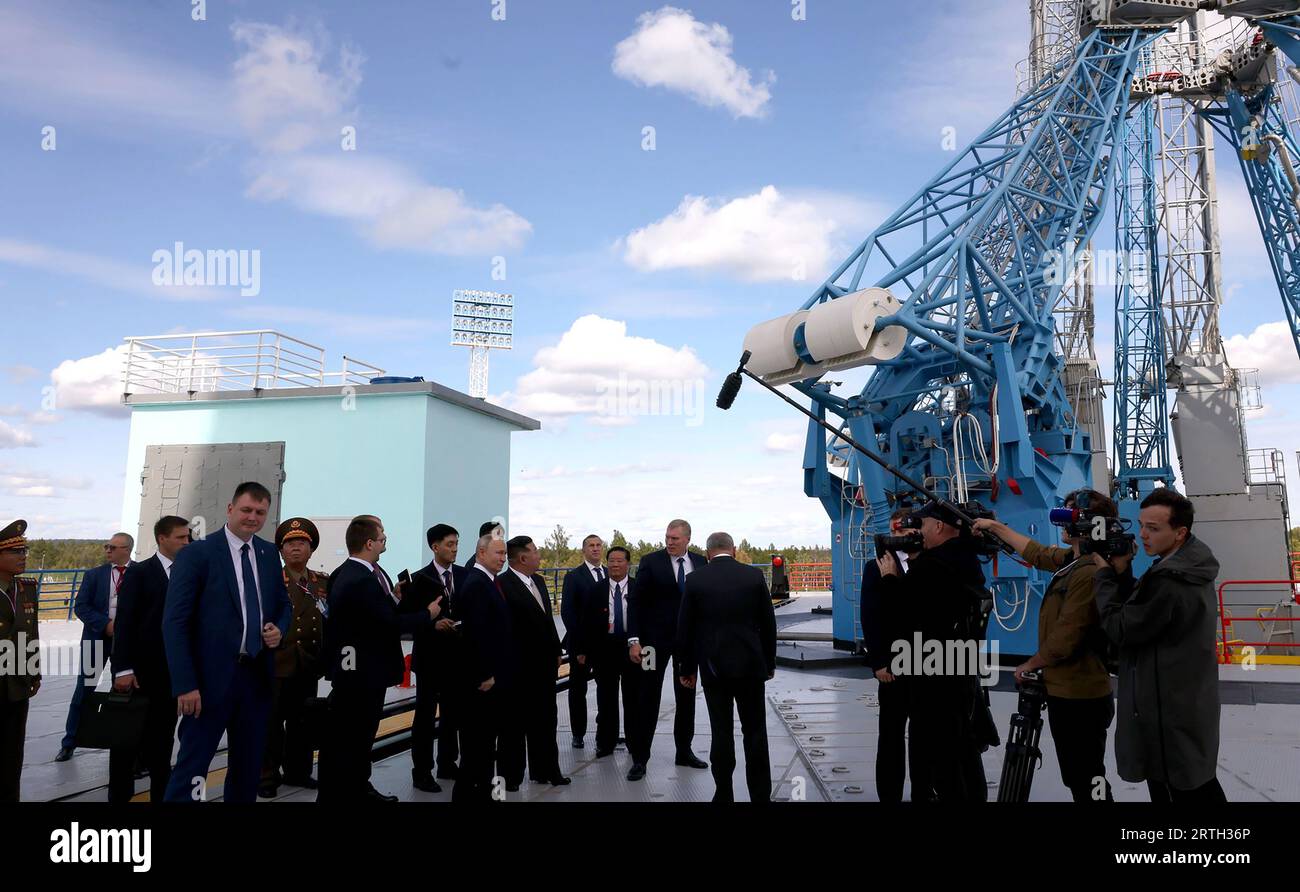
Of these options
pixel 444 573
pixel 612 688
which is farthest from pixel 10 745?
pixel 612 688

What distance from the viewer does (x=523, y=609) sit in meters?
6.06

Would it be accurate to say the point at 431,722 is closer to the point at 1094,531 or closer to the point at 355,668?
the point at 355,668

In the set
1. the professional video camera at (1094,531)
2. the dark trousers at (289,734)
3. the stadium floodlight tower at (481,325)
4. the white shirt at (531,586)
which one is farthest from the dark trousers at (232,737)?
the stadium floodlight tower at (481,325)

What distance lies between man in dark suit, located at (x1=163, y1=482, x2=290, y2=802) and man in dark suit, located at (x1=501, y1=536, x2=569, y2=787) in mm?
1765

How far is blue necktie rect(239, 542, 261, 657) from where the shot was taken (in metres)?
4.49

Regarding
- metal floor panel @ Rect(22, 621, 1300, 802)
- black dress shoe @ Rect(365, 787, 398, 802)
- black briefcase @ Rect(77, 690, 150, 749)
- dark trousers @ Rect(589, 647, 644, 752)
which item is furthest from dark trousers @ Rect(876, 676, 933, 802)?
black briefcase @ Rect(77, 690, 150, 749)

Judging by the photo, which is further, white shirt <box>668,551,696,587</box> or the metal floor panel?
white shirt <box>668,551,696,587</box>

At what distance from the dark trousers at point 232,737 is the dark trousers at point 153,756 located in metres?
1.03

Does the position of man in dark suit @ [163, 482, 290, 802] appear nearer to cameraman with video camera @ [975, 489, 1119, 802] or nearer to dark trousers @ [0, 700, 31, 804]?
dark trousers @ [0, 700, 31, 804]
